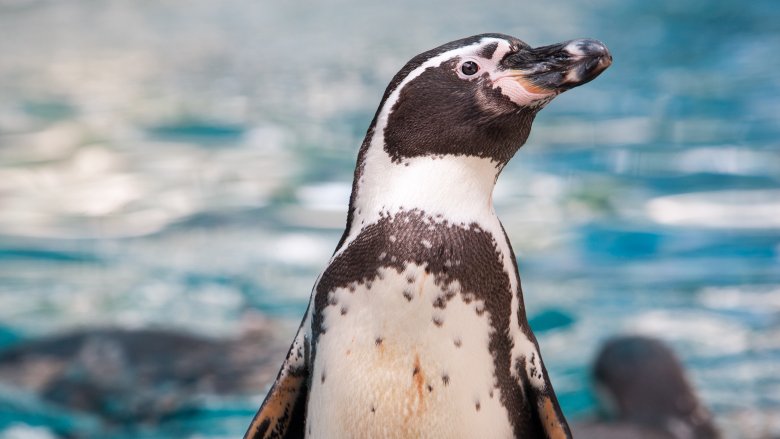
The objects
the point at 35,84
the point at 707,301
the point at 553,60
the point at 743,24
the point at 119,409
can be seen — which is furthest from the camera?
the point at 743,24

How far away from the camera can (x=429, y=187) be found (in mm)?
1918

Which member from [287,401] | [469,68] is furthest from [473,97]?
[287,401]

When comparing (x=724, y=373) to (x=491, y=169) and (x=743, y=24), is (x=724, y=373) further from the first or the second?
(x=743, y=24)

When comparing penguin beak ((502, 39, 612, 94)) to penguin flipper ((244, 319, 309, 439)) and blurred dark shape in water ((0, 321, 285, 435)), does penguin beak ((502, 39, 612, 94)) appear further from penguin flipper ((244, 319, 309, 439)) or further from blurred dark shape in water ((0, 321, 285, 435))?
blurred dark shape in water ((0, 321, 285, 435))

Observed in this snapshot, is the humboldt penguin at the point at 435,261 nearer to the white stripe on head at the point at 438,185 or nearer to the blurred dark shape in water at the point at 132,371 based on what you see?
the white stripe on head at the point at 438,185

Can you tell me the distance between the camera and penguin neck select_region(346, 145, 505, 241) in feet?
6.27

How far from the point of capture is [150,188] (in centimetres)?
814

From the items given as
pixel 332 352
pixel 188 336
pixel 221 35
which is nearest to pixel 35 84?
pixel 221 35

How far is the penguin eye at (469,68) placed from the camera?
197 centimetres

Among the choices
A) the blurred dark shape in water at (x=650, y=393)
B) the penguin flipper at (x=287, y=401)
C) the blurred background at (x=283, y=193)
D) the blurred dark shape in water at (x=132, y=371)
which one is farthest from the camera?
the blurred background at (x=283, y=193)

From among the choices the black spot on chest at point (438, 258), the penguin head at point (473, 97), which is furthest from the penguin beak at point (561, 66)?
the black spot on chest at point (438, 258)

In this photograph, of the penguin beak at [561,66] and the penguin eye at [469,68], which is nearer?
the penguin beak at [561,66]

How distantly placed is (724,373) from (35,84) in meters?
6.79

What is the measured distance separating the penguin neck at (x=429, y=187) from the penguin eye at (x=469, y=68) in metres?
0.15
